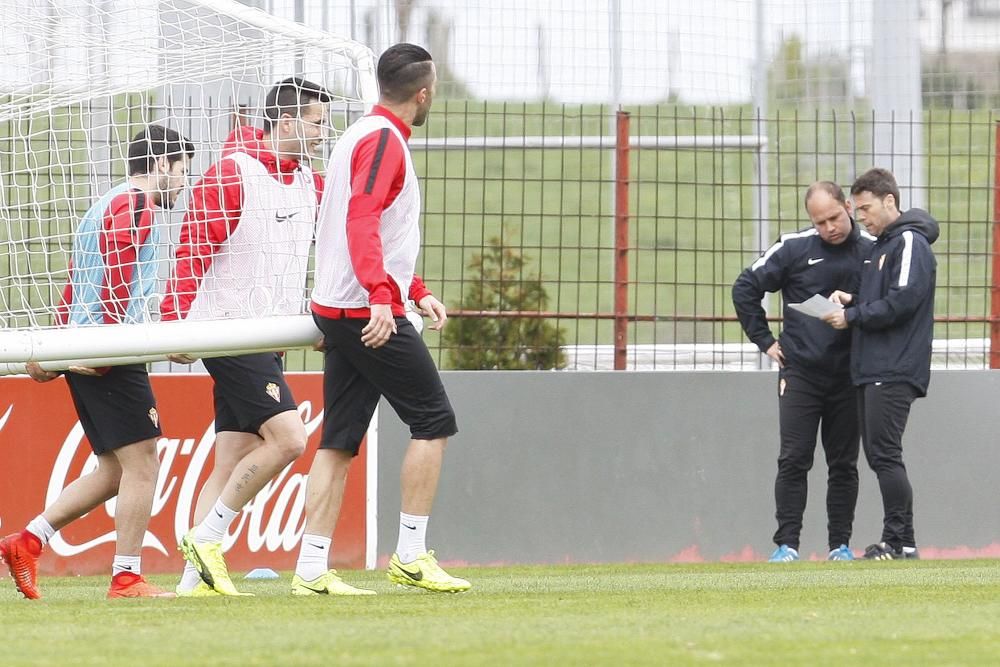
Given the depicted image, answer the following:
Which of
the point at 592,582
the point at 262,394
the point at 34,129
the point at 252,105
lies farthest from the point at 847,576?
the point at 34,129

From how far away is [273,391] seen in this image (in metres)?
6.69

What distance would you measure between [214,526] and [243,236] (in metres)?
1.14

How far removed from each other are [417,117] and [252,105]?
1615 mm

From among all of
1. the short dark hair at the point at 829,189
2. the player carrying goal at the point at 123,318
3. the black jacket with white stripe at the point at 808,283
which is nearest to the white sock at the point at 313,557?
the player carrying goal at the point at 123,318

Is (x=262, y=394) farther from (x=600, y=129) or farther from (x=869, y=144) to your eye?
(x=869, y=144)

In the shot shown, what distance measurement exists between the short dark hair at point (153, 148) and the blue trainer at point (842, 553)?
4.39m

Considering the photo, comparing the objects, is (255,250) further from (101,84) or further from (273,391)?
(101,84)

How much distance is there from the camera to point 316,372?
9.53 metres

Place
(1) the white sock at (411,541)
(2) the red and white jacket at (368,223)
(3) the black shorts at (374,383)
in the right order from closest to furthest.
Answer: (2) the red and white jacket at (368,223) → (3) the black shorts at (374,383) → (1) the white sock at (411,541)

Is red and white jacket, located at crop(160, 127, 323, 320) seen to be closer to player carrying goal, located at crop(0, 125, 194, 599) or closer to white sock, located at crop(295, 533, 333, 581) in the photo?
player carrying goal, located at crop(0, 125, 194, 599)

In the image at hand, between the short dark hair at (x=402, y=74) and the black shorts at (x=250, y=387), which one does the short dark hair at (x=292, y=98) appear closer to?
the short dark hair at (x=402, y=74)

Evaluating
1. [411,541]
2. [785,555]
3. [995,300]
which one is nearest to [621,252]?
[785,555]

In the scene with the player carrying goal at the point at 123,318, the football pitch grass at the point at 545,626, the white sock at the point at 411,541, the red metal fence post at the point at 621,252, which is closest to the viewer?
the football pitch grass at the point at 545,626

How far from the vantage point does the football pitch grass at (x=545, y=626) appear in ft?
14.0
